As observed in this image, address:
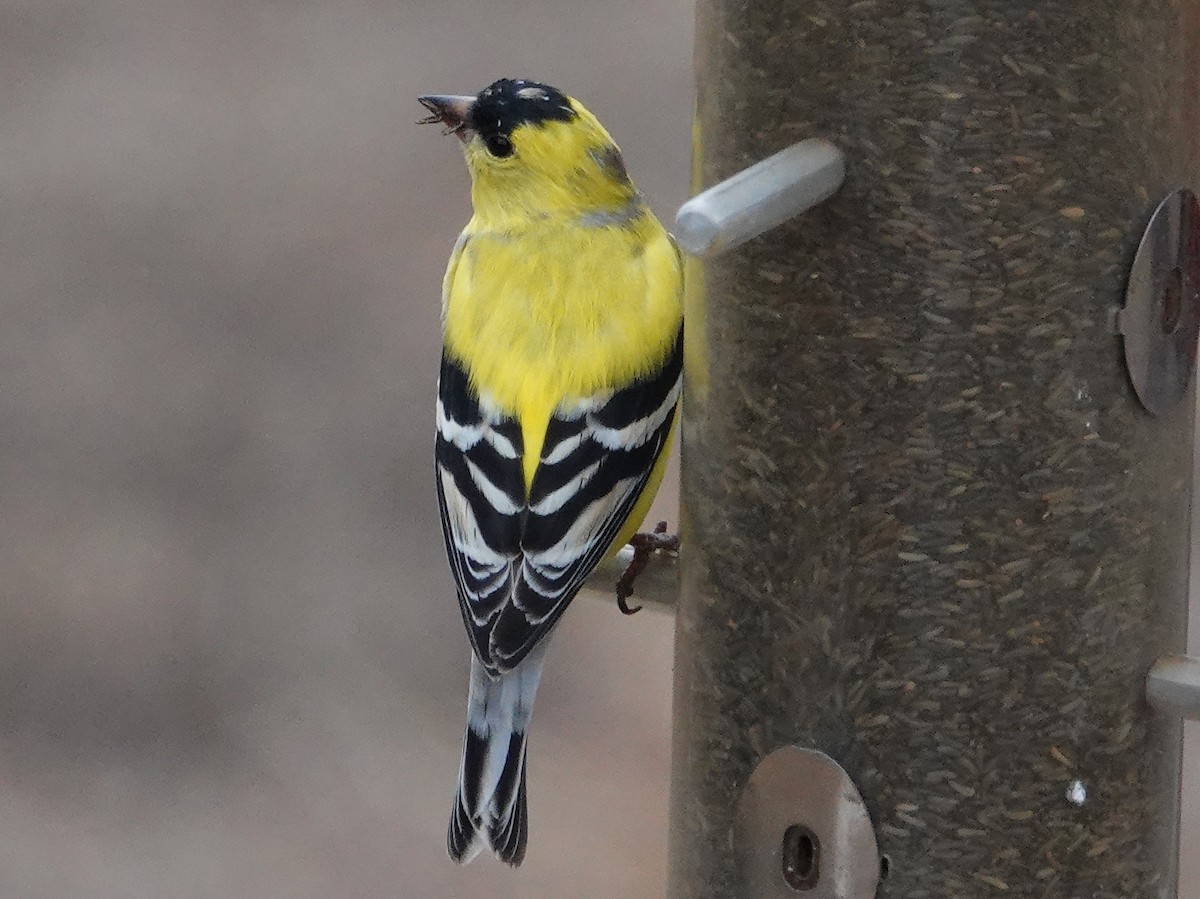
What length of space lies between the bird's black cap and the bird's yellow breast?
20 cm

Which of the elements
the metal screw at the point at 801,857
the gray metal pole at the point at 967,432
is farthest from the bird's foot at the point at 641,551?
the metal screw at the point at 801,857

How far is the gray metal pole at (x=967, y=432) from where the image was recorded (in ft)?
9.09

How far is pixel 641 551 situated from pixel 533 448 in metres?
0.27

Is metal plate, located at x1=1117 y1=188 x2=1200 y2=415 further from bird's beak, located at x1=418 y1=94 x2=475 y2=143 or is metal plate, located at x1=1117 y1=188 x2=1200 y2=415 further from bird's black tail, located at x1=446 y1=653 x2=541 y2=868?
bird's beak, located at x1=418 y1=94 x2=475 y2=143

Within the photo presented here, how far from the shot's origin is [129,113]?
35.9 ft

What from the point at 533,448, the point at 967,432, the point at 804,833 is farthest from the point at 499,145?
the point at 804,833

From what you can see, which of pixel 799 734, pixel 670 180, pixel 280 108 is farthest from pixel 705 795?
pixel 280 108

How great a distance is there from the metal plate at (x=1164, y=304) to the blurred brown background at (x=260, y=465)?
4225 mm

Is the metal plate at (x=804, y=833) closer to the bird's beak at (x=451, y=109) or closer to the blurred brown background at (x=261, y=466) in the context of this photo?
the bird's beak at (x=451, y=109)

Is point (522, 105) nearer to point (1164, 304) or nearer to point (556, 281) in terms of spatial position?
point (556, 281)

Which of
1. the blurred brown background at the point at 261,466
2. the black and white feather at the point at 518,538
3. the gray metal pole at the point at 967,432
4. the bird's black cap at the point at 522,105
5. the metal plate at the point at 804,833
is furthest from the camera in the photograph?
→ the blurred brown background at the point at 261,466

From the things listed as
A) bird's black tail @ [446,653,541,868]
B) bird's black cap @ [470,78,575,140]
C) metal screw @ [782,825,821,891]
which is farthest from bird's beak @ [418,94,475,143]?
metal screw @ [782,825,821,891]

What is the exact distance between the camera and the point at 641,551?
3.52 metres

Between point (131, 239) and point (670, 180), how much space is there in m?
2.70
